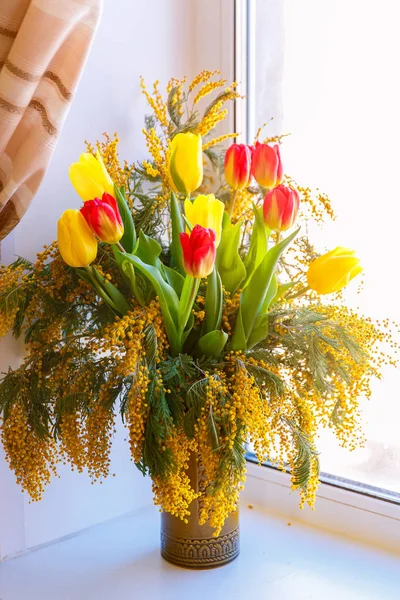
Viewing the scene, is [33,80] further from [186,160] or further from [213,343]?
[213,343]

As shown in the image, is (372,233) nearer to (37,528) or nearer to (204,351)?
(204,351)

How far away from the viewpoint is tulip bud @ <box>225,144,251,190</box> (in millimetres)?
1007

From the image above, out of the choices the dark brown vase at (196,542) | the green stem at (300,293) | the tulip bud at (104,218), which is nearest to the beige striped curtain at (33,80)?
the tulip bud at (104,218)

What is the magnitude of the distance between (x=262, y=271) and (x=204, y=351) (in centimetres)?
14

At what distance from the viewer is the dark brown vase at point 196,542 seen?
1.08m

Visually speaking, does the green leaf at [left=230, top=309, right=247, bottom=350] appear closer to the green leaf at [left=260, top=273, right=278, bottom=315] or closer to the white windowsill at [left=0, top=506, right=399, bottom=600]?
the green leaf at [left=260, top=273, right=278, bottom=315]

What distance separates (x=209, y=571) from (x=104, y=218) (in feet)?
1.95

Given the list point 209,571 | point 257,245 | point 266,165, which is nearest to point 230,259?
point 257,245

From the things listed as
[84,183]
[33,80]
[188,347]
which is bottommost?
[188,347]

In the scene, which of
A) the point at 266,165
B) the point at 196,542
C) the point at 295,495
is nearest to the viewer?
the point at 266,165

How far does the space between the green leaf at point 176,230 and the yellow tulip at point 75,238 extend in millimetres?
157

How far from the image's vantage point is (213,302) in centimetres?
100

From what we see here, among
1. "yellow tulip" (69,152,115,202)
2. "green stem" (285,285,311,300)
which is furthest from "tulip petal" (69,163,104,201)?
"green stem" (285,285,311,300)

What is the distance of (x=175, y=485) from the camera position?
90 centimetres
